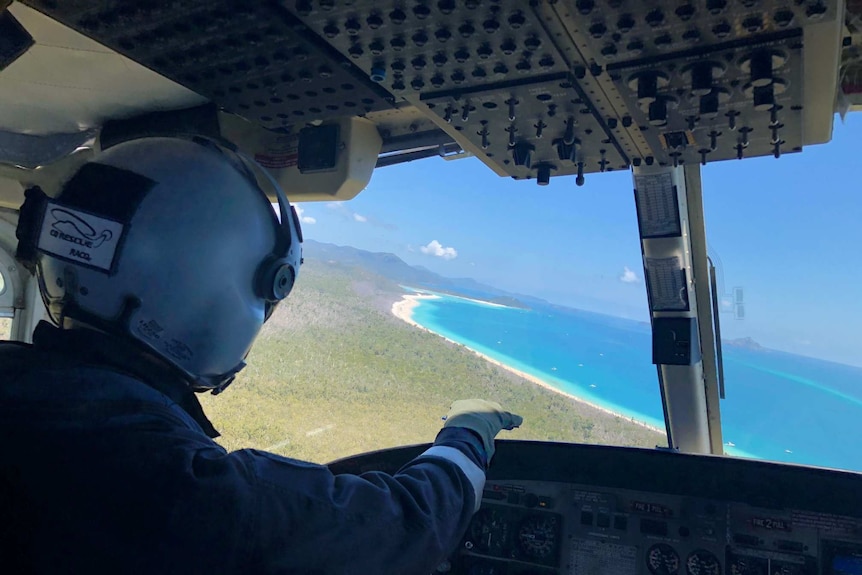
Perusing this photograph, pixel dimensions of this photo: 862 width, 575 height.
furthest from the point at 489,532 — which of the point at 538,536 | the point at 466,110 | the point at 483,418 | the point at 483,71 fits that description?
the point at 483,71

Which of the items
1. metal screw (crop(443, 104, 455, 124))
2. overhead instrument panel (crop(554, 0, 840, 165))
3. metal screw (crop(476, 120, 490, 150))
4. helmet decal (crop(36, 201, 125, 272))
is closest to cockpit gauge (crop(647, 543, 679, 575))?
→ overhead instrument panel (crop(554, 0, 840, 165))

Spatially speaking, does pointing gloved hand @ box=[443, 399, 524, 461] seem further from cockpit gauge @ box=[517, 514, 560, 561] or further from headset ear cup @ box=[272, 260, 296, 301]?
cockpit gauge @ box=[517, 514, 560, 561]

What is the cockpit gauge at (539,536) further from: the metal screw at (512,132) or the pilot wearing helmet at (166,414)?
the metal screw at (512,132)

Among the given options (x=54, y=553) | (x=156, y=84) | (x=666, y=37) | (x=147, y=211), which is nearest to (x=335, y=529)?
(x=54, y=553)

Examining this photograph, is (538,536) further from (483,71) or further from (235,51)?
(235,51)

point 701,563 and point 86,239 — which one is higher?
point 86,239

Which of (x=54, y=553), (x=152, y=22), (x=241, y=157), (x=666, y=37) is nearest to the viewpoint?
(x=54, y=553)

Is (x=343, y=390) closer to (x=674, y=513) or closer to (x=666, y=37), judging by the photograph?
(x=674, y=513)
